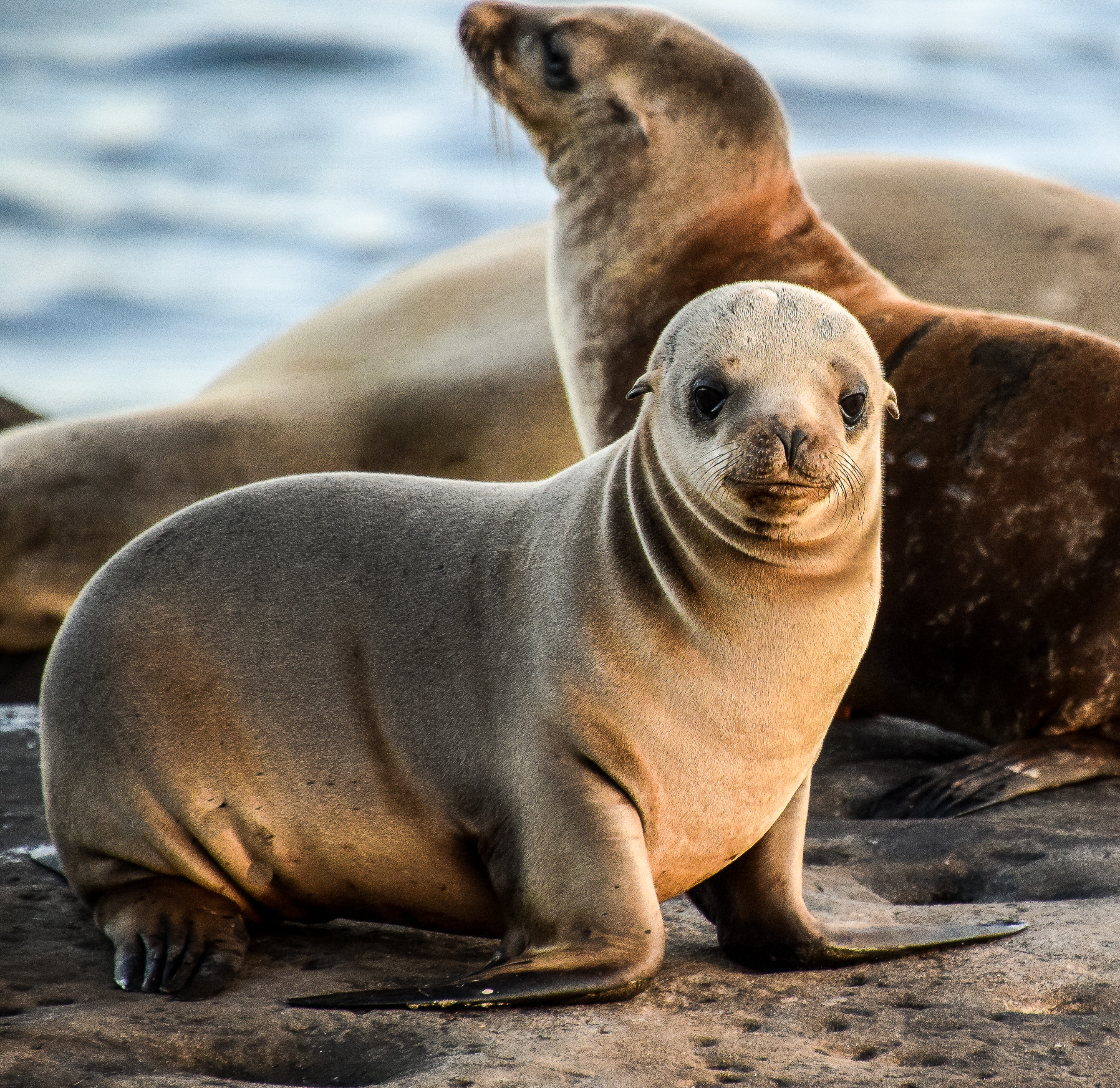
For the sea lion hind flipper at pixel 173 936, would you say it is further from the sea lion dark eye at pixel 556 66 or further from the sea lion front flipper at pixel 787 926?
the sea lion dark eye at pixel 556 66

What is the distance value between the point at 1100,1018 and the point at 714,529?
0.88 meters

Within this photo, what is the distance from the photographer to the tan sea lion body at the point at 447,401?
603 cm

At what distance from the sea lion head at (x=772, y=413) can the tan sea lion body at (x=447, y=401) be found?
322cm

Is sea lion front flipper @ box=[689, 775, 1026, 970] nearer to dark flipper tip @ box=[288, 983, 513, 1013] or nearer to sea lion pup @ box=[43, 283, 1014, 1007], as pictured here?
sea lion pup @ box=[43, 283, 1014, 1007]

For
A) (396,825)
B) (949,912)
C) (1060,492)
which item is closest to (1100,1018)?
(949,912)

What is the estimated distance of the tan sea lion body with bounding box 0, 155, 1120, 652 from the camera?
603 cm

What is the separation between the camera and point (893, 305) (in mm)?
4711

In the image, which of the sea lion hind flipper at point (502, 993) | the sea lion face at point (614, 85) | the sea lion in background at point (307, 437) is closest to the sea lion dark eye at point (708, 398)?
the sea lion hind flipper at point (502, 993)

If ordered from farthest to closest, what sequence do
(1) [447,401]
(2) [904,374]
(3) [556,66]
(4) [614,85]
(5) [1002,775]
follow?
1. (1) [447,401]
2. (3) [556,66]
3. (4) [614,85]
4. (2) [904,374]
5. (5) [1002,775]

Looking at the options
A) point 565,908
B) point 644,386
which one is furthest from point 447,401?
point 565,908

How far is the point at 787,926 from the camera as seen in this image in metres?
2.89

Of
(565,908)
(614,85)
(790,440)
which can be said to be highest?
(614,85)

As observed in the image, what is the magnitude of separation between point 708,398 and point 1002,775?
1.72m

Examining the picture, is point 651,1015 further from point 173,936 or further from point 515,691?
point 173,936
